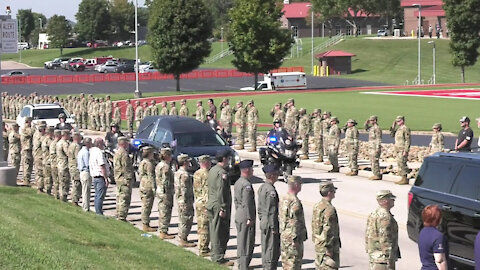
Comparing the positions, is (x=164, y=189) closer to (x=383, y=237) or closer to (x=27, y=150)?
(x=383, y=237)

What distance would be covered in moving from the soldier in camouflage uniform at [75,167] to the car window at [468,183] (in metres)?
9.82

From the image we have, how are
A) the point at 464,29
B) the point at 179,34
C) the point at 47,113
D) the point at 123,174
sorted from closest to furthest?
the point at 123,174 → the point at 47,113 → the point at 179,34 → the point at 464,29

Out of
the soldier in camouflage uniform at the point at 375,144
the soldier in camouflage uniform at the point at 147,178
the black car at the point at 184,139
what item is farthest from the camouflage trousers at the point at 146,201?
the soldier in camouflage uniform at the point at 375,144

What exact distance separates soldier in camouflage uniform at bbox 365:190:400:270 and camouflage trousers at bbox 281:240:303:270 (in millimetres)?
1399

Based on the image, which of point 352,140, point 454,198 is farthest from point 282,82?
point 454,198

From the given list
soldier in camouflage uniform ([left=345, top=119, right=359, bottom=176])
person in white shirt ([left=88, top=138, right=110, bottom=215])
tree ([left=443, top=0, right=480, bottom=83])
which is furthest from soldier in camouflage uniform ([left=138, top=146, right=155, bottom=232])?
tree ([left=443, top=0, right=480, bottom=83])

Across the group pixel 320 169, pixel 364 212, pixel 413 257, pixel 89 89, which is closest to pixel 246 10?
pixel 89 89

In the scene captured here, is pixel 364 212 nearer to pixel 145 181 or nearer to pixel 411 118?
pixel 145 181

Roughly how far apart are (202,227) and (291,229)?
3.32m

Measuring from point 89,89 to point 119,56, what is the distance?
169 ft

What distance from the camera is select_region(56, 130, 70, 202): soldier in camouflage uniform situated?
71.2 ft

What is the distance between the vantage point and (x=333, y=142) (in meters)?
27.5

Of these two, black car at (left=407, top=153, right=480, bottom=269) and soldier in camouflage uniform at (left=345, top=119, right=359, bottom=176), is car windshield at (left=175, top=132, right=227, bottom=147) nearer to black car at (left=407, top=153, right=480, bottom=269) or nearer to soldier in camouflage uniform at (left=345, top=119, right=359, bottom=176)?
soldier in camouflage uniform at (left=345, top=119, right=359, bottom=176)

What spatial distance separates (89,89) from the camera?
84375 mm
